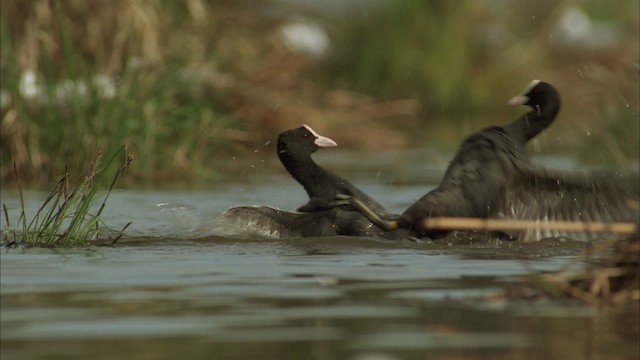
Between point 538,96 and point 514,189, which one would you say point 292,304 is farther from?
point 538,96

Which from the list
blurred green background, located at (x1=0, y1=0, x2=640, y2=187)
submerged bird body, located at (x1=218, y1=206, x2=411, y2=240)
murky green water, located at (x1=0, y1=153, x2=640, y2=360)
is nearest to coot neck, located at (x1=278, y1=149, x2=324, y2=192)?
submerged bird body, located at (x1=218, y1=206, x2=411, y2=240)

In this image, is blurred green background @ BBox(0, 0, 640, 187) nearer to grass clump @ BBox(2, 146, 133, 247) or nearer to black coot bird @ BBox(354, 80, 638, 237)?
black coot bird @ BBox(354, 80, 638, 237)

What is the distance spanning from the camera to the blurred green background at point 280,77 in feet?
45.6

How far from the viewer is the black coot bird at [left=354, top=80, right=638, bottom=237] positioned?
10133mm

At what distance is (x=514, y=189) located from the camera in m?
10.3

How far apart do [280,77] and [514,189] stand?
8665mm

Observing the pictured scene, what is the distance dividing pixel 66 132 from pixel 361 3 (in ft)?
34.9

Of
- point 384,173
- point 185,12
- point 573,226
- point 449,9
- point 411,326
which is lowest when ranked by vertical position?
point 411,326

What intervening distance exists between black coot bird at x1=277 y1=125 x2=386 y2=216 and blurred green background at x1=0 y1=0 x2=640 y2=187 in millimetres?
1672

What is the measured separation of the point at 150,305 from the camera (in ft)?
22.6

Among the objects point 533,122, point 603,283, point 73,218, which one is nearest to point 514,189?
point 533,122

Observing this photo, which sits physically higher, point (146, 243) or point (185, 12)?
point (185, 12)

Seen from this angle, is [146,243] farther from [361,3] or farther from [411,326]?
[361,3]

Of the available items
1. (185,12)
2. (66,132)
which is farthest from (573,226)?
(185,12)
